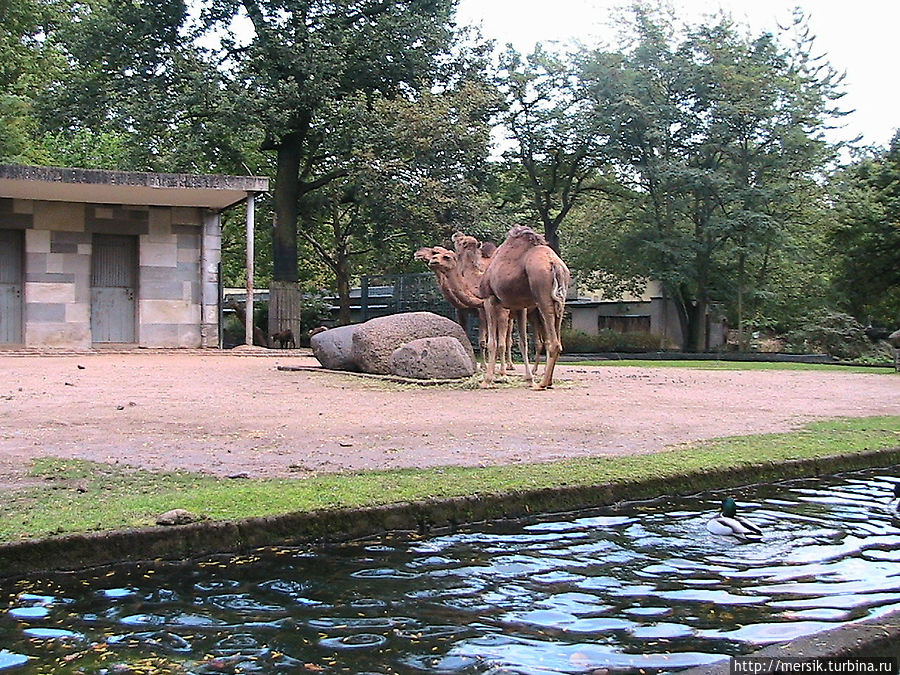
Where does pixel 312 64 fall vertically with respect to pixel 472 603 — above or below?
above

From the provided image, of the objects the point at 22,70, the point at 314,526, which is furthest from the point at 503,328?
the point at 22,70

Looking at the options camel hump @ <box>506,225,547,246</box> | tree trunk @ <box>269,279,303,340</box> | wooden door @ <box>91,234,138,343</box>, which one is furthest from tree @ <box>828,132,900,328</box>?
wooden door @ <box>91,234,138,343</box>

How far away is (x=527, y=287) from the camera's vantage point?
42.7 feet

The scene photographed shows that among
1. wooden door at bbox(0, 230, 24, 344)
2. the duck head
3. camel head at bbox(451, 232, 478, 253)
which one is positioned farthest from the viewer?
wooden door at bbox(0, 230, 24, 344)

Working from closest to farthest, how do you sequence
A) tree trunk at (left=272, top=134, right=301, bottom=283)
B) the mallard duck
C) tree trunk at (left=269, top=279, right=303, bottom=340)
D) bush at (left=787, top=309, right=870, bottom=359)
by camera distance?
the mallard duck < bush at (left=787, top=309, right=870, bottom=359) < tree trunk at (left=269, top=279, right=303, bottom=340) < tree trunk at (left=272, top=134, right=301, bottom=283)

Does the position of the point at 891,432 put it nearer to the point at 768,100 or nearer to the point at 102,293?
the point at 102,293

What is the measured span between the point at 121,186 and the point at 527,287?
10.5 metres

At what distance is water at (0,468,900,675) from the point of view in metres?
3.29

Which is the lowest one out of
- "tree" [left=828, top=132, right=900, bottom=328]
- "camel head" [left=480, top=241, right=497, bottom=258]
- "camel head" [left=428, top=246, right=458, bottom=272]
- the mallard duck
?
the mallard duck

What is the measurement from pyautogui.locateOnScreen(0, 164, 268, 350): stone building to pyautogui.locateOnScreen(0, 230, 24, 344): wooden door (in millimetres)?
21

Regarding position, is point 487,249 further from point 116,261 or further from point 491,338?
point 116,261

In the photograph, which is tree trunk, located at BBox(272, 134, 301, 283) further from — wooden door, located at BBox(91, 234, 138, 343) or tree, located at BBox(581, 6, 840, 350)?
tree, located at BBox(581, 6, 840, 350)

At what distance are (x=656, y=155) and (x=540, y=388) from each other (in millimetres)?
19231

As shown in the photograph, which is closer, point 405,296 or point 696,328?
point 405,296
